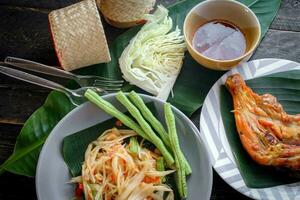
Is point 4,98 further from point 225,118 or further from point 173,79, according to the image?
point 225,118

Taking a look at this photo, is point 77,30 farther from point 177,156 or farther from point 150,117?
point 177,156

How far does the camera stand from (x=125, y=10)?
8.73 feet

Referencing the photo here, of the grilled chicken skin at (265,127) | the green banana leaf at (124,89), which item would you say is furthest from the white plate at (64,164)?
the grilled chicken skin at (265,127)

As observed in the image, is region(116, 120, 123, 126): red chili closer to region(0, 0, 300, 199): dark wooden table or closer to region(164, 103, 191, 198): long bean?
region(164, 103, 191, 198): long bean

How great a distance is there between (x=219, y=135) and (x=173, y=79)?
1.43ft

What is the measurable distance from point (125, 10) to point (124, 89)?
0.46m

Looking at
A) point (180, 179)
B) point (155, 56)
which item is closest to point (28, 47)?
point (155, 56)

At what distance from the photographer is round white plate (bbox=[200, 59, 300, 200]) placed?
7.72 feet

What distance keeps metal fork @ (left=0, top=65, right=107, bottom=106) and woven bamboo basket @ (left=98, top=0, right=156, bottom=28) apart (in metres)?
0.45

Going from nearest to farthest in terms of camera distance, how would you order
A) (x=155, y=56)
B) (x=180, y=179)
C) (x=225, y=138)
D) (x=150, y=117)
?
(x=180, y=179)
(x=150, y=117)
(x=225, y=138)
(x=155, y=56)

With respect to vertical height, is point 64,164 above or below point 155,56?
below

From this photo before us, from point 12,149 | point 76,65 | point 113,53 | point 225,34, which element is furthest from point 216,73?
point 12,149

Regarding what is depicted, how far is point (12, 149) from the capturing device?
2609 millimetres

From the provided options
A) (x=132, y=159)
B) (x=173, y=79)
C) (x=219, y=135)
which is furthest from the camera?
(x=173, y=79)
